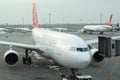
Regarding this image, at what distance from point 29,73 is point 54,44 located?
311 cm

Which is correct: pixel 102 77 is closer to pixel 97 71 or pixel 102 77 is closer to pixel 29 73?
pixel 97 71

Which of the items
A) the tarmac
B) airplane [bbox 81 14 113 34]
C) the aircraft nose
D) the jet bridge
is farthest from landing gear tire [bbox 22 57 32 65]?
airplane [bbox 81 14 113 34]

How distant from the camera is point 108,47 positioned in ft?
69.3

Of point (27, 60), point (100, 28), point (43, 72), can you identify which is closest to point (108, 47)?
point (43, 72)

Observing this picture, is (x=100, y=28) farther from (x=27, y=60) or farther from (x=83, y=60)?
(x=83, y=60)

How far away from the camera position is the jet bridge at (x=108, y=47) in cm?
2096

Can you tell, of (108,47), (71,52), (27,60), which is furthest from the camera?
(27,60)

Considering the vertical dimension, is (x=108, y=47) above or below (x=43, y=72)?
above

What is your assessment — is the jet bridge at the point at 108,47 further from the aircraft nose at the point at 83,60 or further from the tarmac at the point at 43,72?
the aircraft nose at the point at 83,60

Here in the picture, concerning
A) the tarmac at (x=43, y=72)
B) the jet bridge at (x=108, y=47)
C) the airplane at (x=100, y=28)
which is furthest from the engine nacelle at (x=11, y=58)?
the airplane at (x=100, y=28)

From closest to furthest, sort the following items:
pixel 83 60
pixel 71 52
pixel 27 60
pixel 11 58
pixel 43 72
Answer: pixel 83 60
pixel 71 52
pixel 43 72
pixel 11 58
pixel 27 60

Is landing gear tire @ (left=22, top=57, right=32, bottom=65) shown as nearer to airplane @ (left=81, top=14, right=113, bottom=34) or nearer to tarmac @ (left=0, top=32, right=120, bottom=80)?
tarmac @ (left=0, top=32, right=120, bottom=80)

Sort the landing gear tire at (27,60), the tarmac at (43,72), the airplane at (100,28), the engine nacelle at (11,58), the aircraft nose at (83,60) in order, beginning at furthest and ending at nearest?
the airplane at (100,28) < the landing gear tire at (27,60) < the engine nacelle at (11,58) < the tarmac at (43,72) < the aircraft nose at (83,60)

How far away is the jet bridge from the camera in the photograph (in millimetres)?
20961
